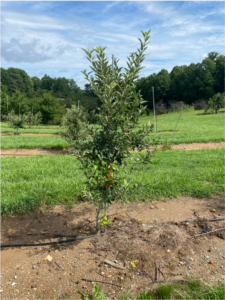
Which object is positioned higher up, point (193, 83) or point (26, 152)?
point (193, 83)

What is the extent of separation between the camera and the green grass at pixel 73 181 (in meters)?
4.36

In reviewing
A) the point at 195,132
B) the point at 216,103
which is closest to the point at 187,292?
the point at 195,132

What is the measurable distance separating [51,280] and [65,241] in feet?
2.22

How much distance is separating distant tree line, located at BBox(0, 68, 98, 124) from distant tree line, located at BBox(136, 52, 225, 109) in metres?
16.3

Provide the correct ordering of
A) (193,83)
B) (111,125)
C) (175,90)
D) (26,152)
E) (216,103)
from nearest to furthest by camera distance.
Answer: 1. (111,125)
2. (26,152)
3. (216,103)
4. (193,83)
5. (175,90)

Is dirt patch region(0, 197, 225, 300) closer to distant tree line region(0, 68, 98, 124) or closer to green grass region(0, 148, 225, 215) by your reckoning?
green grass region(0, 148, 225, 215)

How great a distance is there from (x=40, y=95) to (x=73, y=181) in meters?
69.3

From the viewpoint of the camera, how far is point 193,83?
54.1m

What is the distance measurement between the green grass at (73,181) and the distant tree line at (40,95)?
22.7 m

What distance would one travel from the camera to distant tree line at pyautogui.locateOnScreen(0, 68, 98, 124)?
44.5 meters

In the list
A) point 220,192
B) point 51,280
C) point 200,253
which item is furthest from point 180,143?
point 51,280

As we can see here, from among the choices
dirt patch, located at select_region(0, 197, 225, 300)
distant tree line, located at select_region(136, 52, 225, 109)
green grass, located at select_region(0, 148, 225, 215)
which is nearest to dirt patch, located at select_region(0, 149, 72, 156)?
green grass, located at select_region(0, 148, 225, 215)

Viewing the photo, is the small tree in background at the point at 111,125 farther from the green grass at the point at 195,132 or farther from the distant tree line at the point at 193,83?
the distant tree line at the point at 193,83

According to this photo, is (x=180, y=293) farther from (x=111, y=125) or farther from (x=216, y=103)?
(x=216, y=103)
